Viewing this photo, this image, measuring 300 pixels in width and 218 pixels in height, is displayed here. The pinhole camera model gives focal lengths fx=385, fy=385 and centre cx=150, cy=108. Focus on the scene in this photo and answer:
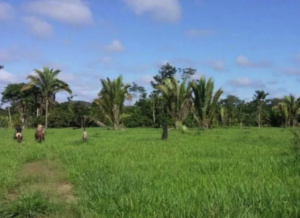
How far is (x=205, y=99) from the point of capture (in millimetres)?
30547

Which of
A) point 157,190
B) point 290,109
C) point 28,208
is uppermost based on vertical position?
point 290,109

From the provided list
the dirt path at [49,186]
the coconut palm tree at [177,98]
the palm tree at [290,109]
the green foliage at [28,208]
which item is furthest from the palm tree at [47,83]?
the green foliage at [28,208]

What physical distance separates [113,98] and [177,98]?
5.57 metres

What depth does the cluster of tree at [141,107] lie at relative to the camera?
1220 inches

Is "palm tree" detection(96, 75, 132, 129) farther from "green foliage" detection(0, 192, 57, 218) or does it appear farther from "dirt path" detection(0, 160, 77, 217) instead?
"green foliage" detection(0, 192, 57, 218)

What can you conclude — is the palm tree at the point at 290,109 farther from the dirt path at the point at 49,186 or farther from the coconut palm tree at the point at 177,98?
the dirt path at the point at 49,186

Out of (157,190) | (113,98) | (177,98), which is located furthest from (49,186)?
(113,98)

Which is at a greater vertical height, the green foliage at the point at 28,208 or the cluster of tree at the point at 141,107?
the cluster of tree at the point at 141,107

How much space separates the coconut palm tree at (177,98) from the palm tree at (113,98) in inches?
146

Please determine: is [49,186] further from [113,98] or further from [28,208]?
[113,98]

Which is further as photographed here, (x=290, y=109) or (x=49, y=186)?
(x=290, y=109)

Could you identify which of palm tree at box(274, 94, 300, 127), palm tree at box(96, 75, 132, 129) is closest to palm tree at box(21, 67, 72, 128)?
palm tree at box(96, 75, 132, 129)

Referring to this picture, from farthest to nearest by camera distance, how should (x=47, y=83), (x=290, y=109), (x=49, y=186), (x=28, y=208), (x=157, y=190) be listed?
(x=290, y=109) → (x=47, y=83) → (x=49, y=186) → (x=157, y=190) → (x=28, y=208)

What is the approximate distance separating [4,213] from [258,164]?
5416 millimetres
